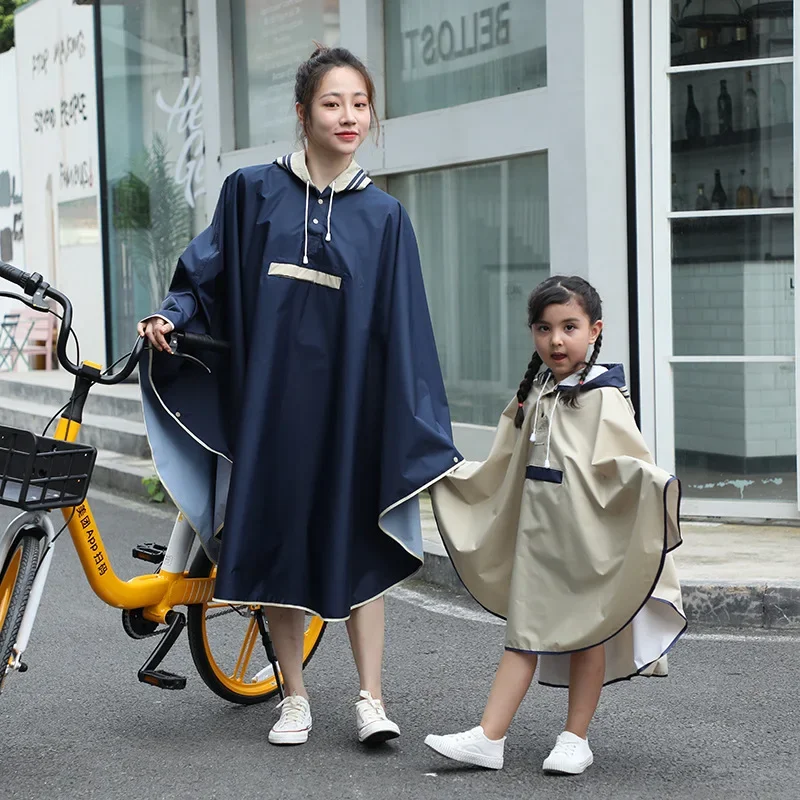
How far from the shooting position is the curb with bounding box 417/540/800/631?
17.0 ft

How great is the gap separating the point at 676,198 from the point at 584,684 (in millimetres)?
3857

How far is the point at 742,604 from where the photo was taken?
5207 mm

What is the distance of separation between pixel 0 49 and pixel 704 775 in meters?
27.3

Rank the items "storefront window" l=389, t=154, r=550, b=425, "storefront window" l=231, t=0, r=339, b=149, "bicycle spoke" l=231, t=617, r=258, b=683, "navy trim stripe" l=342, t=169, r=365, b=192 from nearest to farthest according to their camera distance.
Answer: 1. "navy trim stripe" l=342, t=169, r=365, b=192
2. "bicycle spoke" l=231, t=617, r=258, b=683
3. "storefront window" l=389, t=154, r=550, b=425
4. "storefront window" l=231, t=0, r=339, b=149

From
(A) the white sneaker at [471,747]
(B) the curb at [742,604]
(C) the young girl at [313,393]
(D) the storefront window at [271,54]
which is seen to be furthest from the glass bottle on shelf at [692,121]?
(A) the white sneaker at [471,747]

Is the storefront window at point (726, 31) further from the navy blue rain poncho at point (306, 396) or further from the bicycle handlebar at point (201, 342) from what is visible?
the bicycle handlebar at point (201, 342)

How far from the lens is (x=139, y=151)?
41.2 feet

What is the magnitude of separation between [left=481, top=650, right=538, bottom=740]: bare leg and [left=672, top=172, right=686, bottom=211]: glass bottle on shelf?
152 inches

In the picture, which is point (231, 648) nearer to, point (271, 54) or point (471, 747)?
point (471, 747)

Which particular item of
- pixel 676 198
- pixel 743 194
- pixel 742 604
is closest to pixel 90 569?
pixel 742 604

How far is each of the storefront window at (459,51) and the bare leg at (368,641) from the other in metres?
4.35

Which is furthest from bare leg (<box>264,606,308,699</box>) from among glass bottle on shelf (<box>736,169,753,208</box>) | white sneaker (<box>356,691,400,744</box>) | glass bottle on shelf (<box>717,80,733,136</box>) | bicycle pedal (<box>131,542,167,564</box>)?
glass bottle on shelf (<box>717,80,733,136</box>)

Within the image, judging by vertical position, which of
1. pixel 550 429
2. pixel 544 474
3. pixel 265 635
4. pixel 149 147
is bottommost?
pixel 265 635

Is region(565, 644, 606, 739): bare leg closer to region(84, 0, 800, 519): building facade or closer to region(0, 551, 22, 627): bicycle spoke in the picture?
region(0, 551, 22, 627): bicycle spoke
